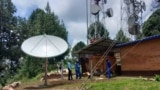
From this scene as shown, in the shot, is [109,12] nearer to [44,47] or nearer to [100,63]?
[100,63]

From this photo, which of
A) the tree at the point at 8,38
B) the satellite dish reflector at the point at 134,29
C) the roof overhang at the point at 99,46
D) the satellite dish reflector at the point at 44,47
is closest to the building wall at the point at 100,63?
the roof overhang at the point at 99,46

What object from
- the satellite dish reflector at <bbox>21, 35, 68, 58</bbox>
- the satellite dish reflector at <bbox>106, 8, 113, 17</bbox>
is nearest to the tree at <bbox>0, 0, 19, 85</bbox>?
the satellite dish reflector at <bbox>106, 8, 113, 17</bbox>

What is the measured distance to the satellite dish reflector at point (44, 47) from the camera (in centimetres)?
2103

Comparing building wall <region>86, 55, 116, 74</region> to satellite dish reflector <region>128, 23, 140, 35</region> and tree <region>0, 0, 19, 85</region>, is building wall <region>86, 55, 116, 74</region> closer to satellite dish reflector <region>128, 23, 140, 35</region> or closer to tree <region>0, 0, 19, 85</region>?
satellite dish reflector <region>128, 23, 140, 35</region>

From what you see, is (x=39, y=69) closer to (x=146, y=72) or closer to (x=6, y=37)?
(x=6, y=37)

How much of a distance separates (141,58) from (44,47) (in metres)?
6.59

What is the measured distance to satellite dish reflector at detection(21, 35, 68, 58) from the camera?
69.0 ft

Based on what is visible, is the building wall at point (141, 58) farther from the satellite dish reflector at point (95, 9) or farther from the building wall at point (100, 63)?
the satellite dish reflector at point (95, 9)

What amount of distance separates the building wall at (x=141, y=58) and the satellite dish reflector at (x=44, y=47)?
4927 millimetres

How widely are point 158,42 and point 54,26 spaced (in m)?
39.9

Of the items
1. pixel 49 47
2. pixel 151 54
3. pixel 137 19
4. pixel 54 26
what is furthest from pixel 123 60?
pixel 54 26

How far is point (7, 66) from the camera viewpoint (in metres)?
47.9

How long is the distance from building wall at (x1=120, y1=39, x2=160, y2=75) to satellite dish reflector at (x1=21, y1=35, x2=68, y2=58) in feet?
16.2

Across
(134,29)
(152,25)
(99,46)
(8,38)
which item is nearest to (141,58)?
(99,46)
